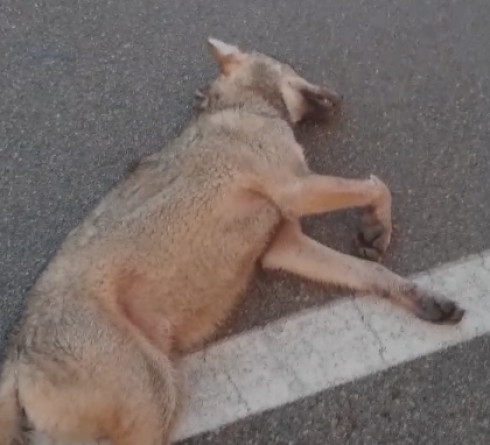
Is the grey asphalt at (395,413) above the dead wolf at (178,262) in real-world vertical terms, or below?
below

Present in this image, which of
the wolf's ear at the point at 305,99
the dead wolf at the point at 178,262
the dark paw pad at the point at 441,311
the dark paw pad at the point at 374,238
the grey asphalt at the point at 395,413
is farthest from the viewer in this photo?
the wolf's ear at the point at 305,99

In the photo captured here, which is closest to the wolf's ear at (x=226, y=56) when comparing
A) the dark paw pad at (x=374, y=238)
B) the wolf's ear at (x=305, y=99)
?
the wolf's ear at (x=305, y=99)

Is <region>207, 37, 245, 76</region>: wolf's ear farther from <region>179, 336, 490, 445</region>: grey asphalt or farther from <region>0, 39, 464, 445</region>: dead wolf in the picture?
<region>179, 336, 490, 445</region>: grey asphalt

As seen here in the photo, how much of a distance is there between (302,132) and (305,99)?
107 mm

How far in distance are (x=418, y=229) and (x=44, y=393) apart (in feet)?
3.48

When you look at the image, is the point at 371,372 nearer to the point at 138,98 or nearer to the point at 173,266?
the point at 173,266

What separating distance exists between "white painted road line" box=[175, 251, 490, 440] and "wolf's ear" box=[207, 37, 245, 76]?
0.70m

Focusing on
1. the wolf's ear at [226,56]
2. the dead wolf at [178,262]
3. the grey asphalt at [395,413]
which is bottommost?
the grey asphalt at [395,413]


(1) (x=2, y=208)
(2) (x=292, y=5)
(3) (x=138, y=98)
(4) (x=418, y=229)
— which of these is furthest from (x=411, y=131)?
(1) (x=2, y=208)

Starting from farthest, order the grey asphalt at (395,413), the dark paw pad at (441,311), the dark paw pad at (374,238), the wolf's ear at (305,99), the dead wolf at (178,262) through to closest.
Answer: the wolf's ear at (305,99), the dark paw pad at (374,238), the dark paw pad at (441,311), the grey asphalt at (395,413), the dead wolf at (178,262)

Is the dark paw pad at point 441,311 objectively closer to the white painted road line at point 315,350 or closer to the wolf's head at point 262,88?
the white painted road line at point 315,350

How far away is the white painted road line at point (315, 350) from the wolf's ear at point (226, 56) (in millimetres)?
697

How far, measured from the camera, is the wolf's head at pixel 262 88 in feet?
8.27

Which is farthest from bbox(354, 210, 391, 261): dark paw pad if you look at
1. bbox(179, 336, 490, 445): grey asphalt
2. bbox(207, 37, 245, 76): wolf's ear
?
bbox(207, 37, 245, 76): wolf's ear
